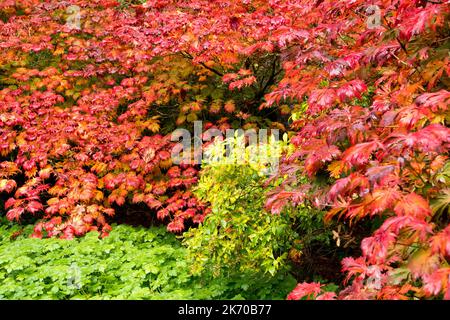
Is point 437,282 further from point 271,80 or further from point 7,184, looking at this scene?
point 7,184

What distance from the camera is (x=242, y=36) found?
5.36m

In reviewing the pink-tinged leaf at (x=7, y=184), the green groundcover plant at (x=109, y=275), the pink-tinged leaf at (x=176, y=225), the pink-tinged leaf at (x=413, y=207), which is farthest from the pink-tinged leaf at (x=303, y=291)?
the pink-tinged leaf at (x=7, y=184)

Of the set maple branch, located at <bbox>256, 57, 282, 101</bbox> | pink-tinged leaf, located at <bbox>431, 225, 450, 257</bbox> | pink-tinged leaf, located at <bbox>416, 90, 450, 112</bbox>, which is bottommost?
pink-tinged leaf, located at <bbox>431, 225, 450, 257</bbox>

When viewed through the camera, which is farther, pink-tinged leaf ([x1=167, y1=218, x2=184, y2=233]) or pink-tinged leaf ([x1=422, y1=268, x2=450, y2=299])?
pink-tinged leaf ([x1=167, y1=218, x2=184, y2=233])

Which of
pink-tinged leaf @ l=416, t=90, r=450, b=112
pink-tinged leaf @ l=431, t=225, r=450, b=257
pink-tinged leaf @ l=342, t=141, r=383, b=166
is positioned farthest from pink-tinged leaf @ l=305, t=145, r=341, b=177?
pink-tinged leaf @ l=431, t=225, r=450, b=257

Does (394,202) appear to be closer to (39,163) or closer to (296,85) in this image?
(296,85)

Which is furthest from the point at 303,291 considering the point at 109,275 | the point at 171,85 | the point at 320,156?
the point at 171,85

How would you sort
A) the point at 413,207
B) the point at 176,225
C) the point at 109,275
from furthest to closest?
the point at 176,225 → the point at 109,275 → the point at 413,207

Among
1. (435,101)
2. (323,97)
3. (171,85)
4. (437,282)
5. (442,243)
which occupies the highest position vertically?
(171,85)

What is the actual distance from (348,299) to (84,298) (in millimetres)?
2608

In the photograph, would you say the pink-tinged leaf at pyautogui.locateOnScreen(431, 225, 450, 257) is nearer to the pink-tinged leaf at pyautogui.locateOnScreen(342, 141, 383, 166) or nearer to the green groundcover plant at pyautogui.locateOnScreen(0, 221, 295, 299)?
the pink-tinged leaf at pyautogui.locateOnScreen(342, 141, 383, 166)

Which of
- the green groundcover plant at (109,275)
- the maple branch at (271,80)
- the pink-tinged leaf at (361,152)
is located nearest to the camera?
the pink-tinged leaf at (361,152)

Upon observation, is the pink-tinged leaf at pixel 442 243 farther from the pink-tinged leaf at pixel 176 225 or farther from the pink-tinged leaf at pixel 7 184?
the pink-tinged leaf at pixel 7 184

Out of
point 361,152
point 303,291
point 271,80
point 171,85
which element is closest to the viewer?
point 361,152
